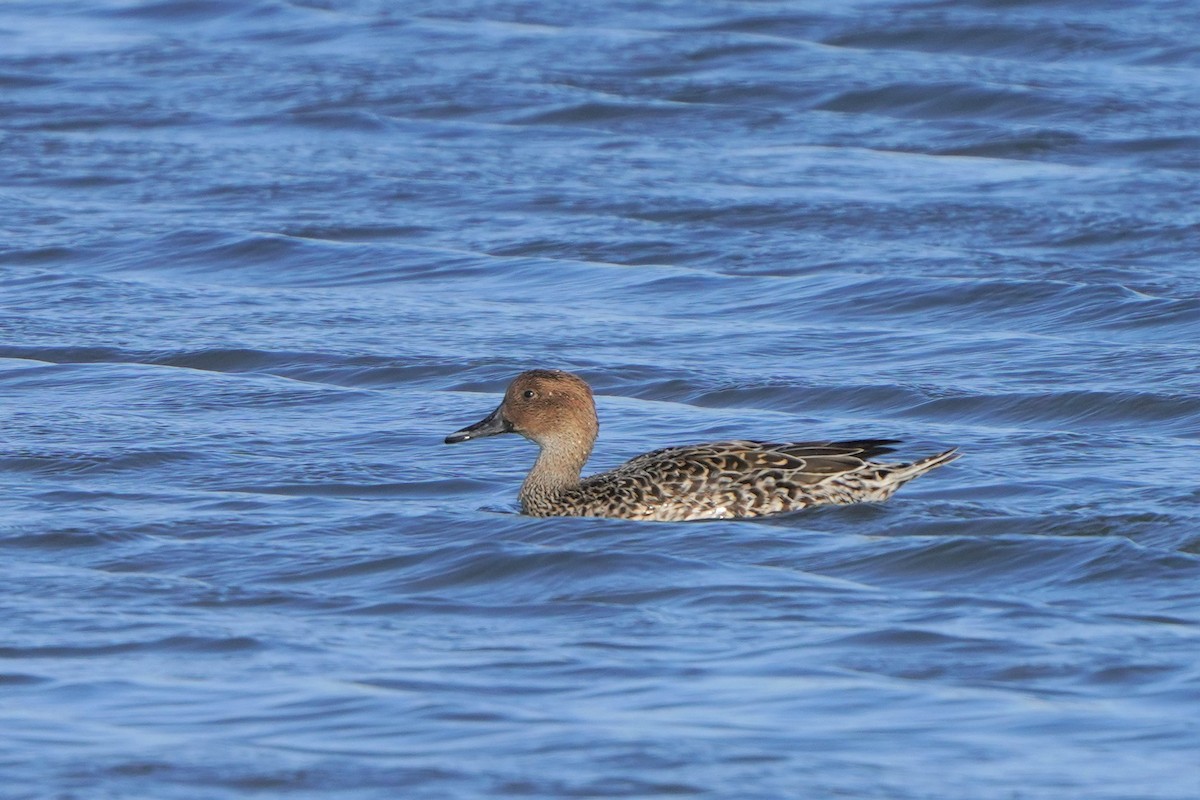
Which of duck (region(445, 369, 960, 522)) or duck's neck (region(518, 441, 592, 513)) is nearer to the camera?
duck (region(445, 369, 960, 522))

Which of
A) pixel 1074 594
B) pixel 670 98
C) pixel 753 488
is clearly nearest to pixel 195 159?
pixel 670 98

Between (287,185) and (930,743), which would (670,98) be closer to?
(287,185)

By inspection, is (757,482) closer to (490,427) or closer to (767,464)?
(767,464)

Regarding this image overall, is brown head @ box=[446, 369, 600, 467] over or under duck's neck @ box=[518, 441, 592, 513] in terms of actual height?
over

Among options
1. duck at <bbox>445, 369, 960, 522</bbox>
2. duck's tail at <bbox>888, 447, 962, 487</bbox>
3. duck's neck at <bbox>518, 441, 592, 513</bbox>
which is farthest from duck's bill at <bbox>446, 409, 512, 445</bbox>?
duck's tail at <bbox>888, 447, 962, 487</bbox>

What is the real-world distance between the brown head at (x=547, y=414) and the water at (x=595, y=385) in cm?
32

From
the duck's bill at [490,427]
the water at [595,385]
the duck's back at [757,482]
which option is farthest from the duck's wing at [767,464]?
the duck's bill at [490,427]

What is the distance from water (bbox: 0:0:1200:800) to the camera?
670 cm

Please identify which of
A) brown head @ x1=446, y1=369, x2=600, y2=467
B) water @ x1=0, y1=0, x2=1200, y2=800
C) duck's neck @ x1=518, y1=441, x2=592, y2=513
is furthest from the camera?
brown head @ x1=446, y1=369, x2=600, y2=467

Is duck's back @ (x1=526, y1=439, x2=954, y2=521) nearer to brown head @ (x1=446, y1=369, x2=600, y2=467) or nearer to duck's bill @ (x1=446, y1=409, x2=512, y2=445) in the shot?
brown head @ (x1=446, y1=369, x2=600, y2=467)

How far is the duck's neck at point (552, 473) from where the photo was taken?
9.62m

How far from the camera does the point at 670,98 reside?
19.2m

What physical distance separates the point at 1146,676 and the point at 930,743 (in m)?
0.85

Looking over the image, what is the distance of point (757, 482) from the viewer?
934 cm
